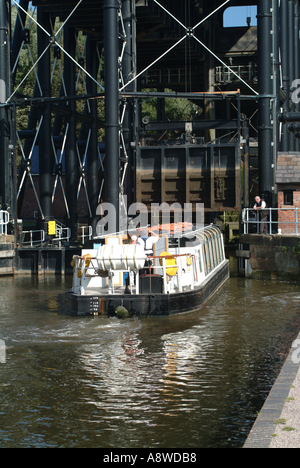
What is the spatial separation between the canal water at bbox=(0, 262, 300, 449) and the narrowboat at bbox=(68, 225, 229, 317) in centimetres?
36

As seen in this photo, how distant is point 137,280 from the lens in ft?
53.1

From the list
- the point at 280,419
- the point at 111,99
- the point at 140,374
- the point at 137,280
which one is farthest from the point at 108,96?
the point at 280,419

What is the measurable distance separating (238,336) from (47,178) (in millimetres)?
18132

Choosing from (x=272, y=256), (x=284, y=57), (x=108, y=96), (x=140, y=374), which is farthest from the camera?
(x=284, y=57)

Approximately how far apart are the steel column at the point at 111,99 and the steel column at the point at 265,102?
675 cm

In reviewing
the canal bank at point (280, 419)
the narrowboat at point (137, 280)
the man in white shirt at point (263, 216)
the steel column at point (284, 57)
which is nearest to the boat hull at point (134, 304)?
the narrowboat at point (137, 280)

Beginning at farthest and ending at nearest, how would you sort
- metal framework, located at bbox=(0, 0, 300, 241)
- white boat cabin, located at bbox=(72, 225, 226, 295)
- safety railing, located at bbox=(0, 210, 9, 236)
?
1. safety railing, located at bbox=(0, 210, 9, 236)
2. metal framework, located at bbox=(0, 0, 300, 241)
3. white boat cabin, located at bbox=(72, 225, 226, 295)

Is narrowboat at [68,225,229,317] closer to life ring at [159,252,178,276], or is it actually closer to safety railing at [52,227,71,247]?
life ring at [159,252,178,276]

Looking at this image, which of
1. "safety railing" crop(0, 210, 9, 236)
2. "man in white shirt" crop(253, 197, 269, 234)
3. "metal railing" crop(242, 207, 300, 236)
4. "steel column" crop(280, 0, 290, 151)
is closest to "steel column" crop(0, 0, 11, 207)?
"safety railing" crop(0, 210, 9, 236)

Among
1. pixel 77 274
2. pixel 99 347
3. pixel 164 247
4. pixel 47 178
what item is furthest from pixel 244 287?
pixel 47 178

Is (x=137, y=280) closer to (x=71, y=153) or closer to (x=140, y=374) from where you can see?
(x=140, y=374)

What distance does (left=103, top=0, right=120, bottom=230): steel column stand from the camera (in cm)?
2448

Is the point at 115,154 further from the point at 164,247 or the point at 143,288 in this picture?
the point at 143,288

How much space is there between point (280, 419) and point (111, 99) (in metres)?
19.4
